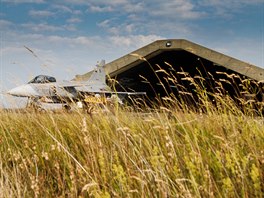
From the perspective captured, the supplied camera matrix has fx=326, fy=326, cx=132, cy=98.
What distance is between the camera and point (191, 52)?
13234 millimetres

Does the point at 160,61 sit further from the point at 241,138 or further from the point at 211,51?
the point at 241,138

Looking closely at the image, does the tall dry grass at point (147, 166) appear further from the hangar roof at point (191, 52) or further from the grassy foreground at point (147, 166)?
the hangar roof at point (191, 52)

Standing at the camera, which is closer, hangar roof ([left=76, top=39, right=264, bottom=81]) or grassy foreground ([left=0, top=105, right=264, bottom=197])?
grassy foreground ([left=0, top=105, right=264, bottom=197])

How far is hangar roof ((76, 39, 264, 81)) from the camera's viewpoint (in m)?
11.3

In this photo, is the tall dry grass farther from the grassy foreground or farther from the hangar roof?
the hangar roof

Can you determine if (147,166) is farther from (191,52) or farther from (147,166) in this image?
(191,52)

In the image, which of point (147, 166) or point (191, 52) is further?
point (191, 52)

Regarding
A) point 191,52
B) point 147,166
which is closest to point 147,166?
point 147,166

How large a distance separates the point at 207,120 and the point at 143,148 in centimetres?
135

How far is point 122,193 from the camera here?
208cm

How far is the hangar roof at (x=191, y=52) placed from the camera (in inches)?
446

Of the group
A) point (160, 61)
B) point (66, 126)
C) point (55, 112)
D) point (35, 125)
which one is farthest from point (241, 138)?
point (160, 61)

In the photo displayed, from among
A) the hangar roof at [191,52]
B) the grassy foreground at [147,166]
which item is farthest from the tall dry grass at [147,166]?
the hangar roof at [191,52]

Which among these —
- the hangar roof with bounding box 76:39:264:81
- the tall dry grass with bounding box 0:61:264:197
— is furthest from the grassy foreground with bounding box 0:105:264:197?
the hangar roof with bounding box 76:39:264:81
